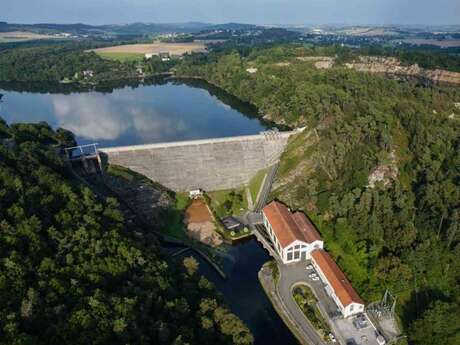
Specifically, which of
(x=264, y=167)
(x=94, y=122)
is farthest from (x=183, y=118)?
(x=264, y=167)

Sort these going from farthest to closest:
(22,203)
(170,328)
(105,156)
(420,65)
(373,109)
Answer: (420,65) < (373,109) < (105,156) < (22,203) < (170,328)

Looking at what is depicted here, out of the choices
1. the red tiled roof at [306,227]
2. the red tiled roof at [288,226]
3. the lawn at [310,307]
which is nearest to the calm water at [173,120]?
the lawn at [310,307]

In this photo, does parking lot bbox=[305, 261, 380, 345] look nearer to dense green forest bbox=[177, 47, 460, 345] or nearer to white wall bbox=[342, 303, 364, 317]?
white wall bbox=[342, 303, 364, 317]

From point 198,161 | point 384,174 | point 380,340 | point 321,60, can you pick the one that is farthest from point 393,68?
point 380,340

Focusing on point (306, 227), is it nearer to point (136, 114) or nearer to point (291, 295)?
point (291, 295)

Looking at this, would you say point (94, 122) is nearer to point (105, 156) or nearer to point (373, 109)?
point (105, 156)
